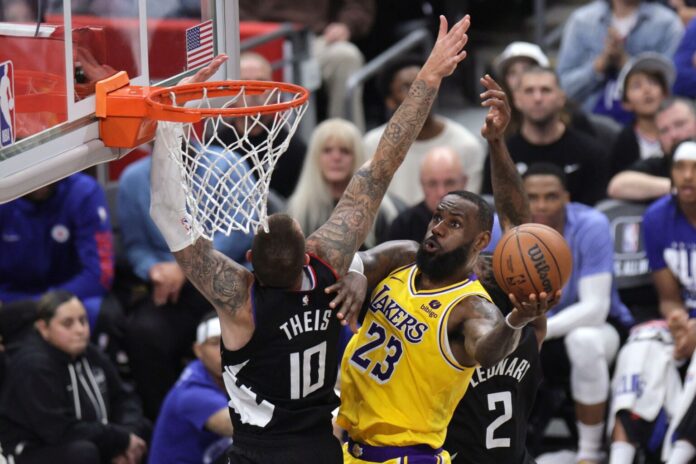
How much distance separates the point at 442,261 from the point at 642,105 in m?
3.88

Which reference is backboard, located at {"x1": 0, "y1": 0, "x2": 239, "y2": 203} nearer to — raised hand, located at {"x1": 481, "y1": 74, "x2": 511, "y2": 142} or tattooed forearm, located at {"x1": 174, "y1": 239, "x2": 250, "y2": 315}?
tattooed forearm, located at {"x1": 174, "y1": 239, "x2": 250, "y2": 315}

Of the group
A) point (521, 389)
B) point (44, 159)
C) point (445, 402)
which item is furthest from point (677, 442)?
point (44, 159)

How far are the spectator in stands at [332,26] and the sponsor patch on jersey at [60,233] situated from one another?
2627 millimetres

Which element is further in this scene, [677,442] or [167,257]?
[167,257]

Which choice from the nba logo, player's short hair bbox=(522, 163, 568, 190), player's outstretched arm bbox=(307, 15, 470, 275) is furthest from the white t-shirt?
the nba logo

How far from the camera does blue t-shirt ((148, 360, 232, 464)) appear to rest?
22.7 ft

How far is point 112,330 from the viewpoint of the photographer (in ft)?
26.0

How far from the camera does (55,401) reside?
7059mm

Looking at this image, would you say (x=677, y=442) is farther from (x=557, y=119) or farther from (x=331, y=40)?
(x=331, y=40)

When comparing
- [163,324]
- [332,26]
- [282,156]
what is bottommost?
[163,324]

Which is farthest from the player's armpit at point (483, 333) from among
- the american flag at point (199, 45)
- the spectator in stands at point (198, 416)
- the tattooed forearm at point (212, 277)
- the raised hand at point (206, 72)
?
the spectator in stands at point (198, 416)

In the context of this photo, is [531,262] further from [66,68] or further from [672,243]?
[672,243]

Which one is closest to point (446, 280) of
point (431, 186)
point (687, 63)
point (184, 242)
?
point (184, 242)

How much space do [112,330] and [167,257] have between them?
1.89ft
